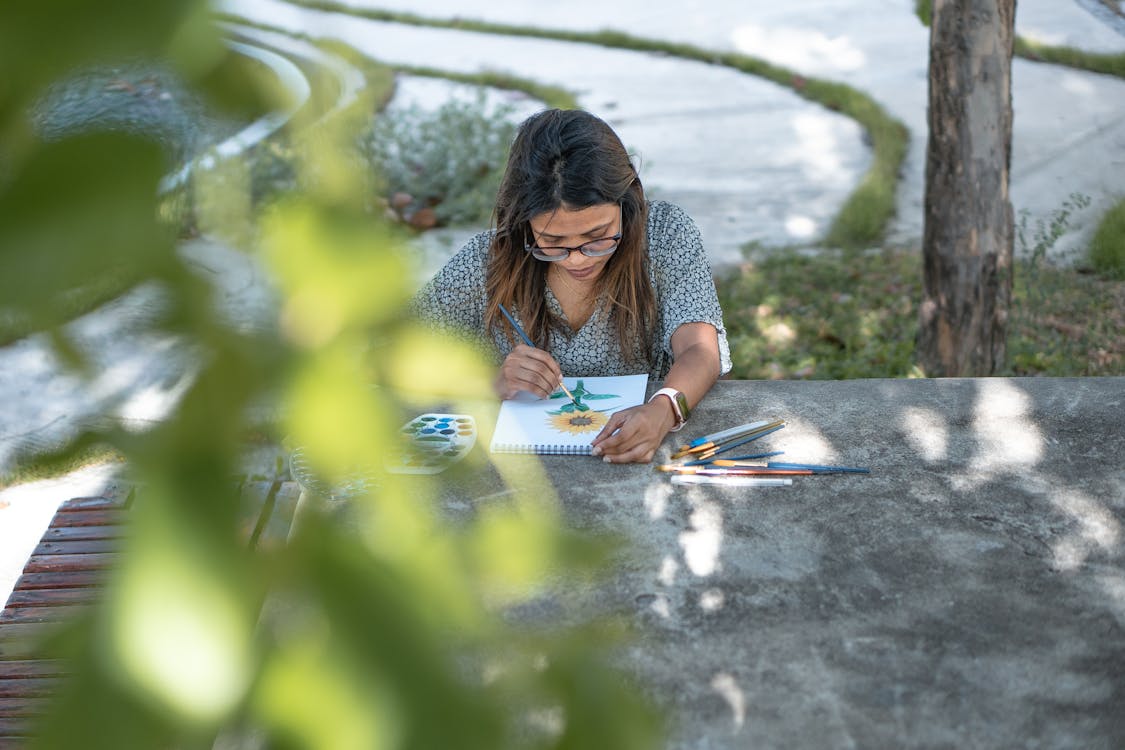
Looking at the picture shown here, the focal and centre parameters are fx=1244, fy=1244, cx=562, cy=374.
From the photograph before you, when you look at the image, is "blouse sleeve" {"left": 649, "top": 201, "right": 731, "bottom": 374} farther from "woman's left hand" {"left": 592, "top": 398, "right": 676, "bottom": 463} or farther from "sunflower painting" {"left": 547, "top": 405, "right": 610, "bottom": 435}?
"woman's left hand" {"left": 592, "top": 398, "right": 676, "bottom": 463}

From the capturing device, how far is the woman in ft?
8.50

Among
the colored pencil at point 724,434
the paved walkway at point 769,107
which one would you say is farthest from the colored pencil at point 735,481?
the paved walkway at point 769,107

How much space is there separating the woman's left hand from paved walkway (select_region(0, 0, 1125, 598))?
1.79m

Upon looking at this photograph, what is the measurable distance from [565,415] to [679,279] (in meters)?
0.63

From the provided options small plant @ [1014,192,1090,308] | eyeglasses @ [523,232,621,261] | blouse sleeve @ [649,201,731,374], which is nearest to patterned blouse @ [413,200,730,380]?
blouse sleeve @ [649,201,731,374]

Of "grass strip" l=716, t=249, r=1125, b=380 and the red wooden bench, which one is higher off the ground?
the red wooden bench

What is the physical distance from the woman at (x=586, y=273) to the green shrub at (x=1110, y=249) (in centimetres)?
286

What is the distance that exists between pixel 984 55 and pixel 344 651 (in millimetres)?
3860

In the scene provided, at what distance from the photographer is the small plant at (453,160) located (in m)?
5.98

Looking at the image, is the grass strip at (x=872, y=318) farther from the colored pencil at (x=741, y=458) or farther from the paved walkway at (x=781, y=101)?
the colored pencil at (x=741, y=458)

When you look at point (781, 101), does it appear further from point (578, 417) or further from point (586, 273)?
point (578, 417)

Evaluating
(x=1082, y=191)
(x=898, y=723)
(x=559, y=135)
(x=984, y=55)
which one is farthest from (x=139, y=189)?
(x=1082, y=191)

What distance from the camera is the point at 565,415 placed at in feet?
7.66

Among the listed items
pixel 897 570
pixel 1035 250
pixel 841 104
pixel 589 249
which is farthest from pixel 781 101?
pixel 897 570
